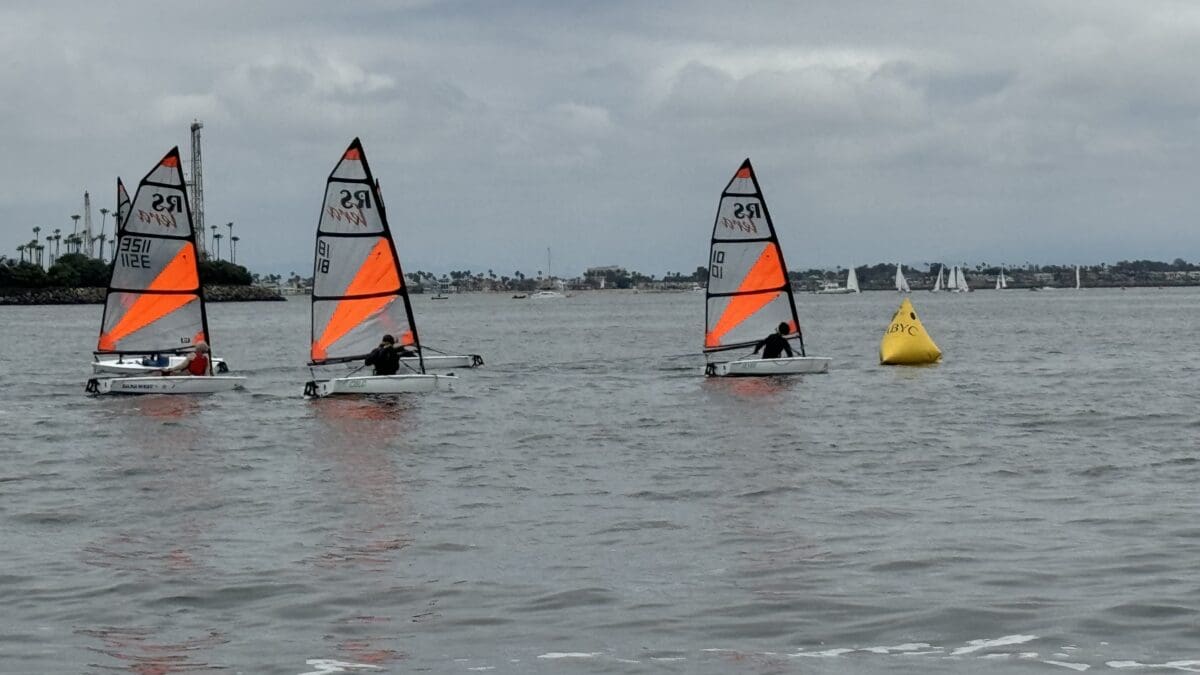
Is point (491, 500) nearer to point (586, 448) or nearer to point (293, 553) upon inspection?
point (293, 553)

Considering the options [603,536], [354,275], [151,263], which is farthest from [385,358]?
[603,536]

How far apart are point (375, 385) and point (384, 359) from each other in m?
1.03

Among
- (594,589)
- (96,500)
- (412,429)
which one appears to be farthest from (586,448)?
(594,589)

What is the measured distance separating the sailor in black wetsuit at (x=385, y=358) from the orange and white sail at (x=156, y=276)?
17.2 ft

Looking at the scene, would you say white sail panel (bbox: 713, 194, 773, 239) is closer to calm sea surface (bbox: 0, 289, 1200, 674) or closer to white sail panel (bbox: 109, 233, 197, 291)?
calm sea surface (bbox: 0, 289, 1200, 674)

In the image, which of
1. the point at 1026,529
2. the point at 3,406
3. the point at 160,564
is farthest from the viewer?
the point at 3,406

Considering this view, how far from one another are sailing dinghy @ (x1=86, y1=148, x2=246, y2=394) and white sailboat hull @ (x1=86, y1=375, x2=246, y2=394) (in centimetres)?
116

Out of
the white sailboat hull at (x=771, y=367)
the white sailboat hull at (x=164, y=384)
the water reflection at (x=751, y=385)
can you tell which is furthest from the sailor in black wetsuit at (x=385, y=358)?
the white sailboat hull at (x=771, y=367)

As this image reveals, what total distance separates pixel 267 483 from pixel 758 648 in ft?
38.5

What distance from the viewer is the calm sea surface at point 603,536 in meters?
11.6

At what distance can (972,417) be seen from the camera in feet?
100

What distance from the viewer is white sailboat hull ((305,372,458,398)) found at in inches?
1334

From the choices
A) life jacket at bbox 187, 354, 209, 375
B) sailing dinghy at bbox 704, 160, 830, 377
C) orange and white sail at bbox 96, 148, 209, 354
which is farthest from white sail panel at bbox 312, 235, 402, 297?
sailing dinghy at bbox 704, 160, 830, 377

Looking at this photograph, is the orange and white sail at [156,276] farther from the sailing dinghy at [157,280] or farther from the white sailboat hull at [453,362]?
the white sailboat hull at [453,362]
